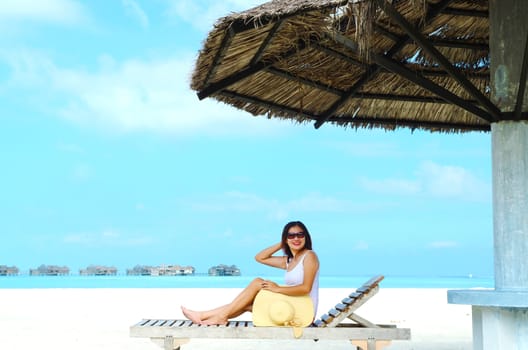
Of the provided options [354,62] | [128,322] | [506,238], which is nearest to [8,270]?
[128,322]

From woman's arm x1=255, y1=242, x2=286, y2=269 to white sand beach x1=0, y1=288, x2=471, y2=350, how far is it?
2.06 metres

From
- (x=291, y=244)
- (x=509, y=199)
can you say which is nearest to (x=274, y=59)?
(x=291, y=244)

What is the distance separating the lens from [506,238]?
4.67 metres

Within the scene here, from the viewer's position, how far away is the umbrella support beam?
4.39m

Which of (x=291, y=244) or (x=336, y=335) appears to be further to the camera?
(x=291, y=244)

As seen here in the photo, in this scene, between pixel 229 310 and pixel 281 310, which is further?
pixel 229 310

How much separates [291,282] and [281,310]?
0.27 m

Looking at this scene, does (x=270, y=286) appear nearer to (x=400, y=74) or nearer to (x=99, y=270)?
(x=400, y=74)

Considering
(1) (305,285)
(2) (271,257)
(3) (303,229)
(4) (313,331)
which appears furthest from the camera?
(2) (271,257)

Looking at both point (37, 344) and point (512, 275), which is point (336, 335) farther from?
point (37, 344)

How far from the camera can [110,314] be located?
1054 cm

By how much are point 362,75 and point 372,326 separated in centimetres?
260

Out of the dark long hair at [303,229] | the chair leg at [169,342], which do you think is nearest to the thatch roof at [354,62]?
the dark long hair at [303,229]

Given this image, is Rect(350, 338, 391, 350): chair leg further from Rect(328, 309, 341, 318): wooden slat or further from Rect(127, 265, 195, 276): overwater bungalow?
Rect(127, 265, 195, 276): overwater bungalow
